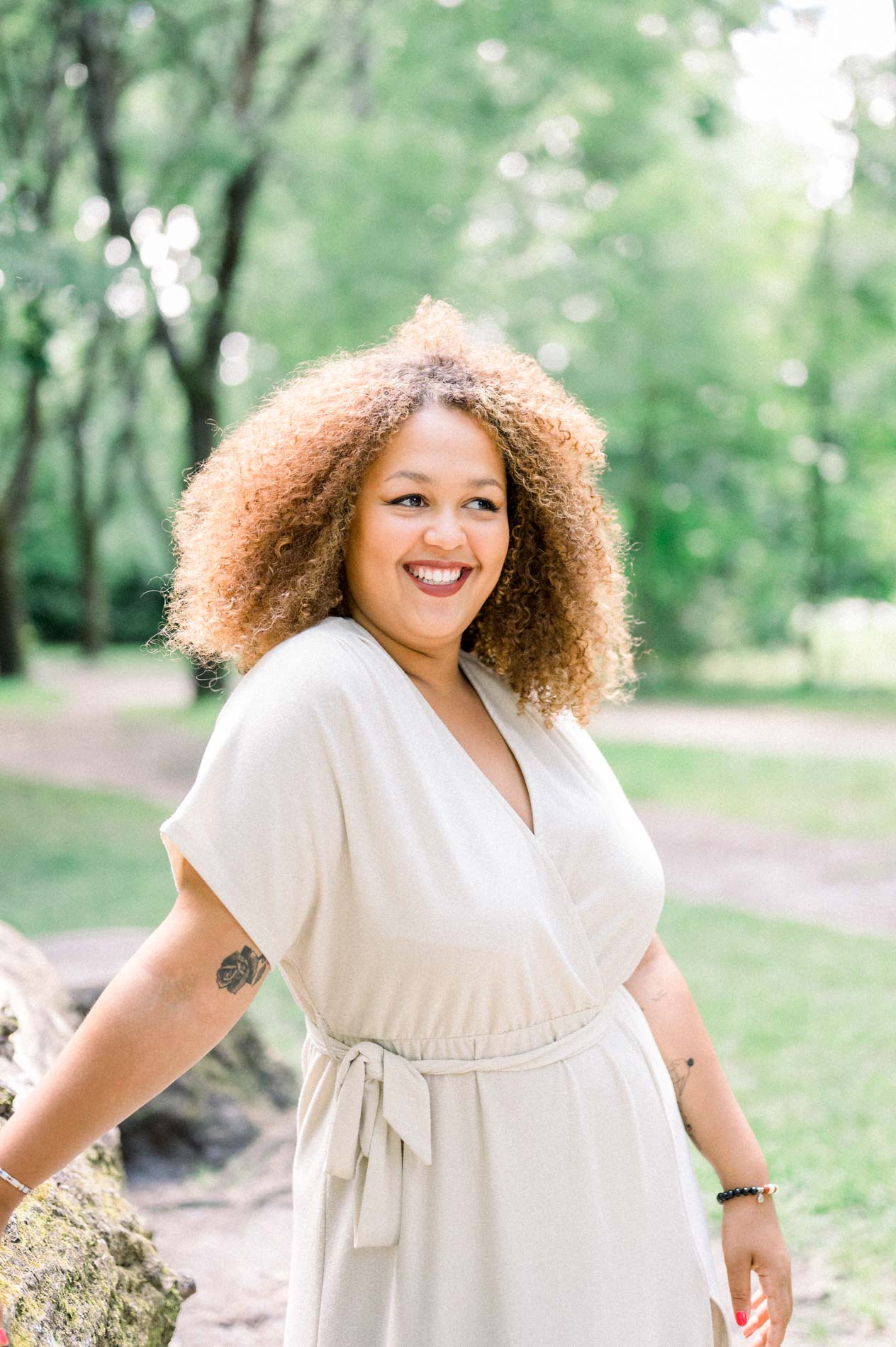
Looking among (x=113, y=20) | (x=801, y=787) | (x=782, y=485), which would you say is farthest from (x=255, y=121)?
(x=782, y=485)

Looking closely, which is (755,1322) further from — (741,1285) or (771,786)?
(771,786)

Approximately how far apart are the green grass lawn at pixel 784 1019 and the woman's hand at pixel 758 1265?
4.64 ft

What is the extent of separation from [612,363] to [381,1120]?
15.7 metres

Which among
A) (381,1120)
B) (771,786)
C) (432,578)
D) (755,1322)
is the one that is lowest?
(771,786)

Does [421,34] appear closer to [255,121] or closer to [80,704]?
[255,121]

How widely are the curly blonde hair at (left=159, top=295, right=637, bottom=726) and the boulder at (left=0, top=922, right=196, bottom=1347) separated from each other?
80cm

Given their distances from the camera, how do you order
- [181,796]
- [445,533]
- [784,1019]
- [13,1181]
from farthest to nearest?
[181,796]
[784,1019]
[445,533]
[13,1181]

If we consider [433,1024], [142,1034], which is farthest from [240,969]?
[433,1024]

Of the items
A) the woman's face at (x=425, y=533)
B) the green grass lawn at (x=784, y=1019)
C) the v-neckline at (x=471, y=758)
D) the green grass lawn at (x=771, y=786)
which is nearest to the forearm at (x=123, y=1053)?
the v-neckline at (x=471, y=758)

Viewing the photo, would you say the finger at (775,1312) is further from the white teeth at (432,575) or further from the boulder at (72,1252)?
the white teeth at (432,575)

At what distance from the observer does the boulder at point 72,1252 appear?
152 cm

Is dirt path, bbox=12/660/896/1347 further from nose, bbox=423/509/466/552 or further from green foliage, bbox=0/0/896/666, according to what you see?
green foliage, bbox=0/0/896/666

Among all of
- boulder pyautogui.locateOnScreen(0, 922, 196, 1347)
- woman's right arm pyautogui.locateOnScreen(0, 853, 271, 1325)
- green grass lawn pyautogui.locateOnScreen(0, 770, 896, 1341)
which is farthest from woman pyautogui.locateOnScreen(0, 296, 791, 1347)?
green grass lawn pyautogui.locateOnScreen(0, 770, 896, 1341)

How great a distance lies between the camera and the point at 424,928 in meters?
1.45
